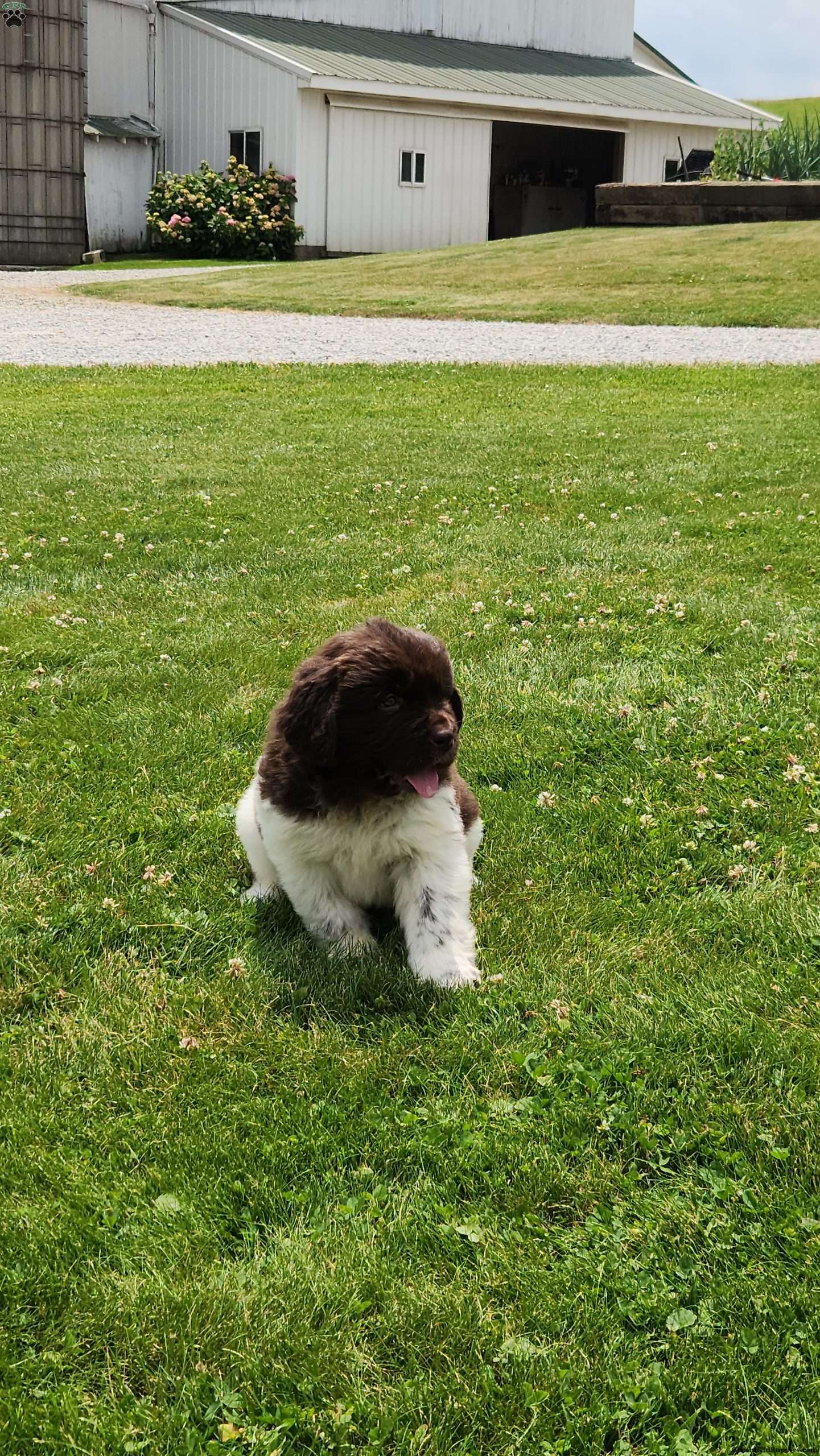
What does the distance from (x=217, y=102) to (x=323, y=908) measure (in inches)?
1341

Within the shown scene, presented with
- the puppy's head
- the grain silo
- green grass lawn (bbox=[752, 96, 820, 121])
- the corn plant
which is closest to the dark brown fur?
the puppy's head

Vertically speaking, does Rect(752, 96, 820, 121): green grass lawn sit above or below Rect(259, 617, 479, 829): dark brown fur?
above

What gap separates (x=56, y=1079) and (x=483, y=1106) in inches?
42.4

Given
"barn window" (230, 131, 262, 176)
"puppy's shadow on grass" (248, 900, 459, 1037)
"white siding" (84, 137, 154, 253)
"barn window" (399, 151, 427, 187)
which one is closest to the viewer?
"puppy's shadow on grass" (248, 900, 459, 1037)

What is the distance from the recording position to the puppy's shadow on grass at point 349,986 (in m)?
3.45

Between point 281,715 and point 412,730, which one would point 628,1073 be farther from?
point 281,715

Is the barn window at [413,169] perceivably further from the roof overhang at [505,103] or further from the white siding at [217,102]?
the white siding at [217,102]

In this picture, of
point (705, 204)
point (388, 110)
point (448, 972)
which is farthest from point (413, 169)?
point (448, 972)

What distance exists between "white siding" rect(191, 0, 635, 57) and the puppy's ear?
4004 centimetres

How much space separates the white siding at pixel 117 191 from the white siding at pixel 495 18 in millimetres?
7531

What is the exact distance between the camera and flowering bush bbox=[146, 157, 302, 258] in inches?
1256

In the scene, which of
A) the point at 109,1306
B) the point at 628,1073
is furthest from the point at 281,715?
the point at 109,1306

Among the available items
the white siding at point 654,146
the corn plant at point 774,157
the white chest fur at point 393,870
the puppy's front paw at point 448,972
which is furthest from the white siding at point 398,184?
the puppy's front paw at point 448,972

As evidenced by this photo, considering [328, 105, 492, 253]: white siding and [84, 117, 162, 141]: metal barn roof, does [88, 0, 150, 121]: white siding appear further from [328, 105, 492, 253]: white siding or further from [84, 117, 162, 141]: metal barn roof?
[328, 105, 492, 253]: white siding
